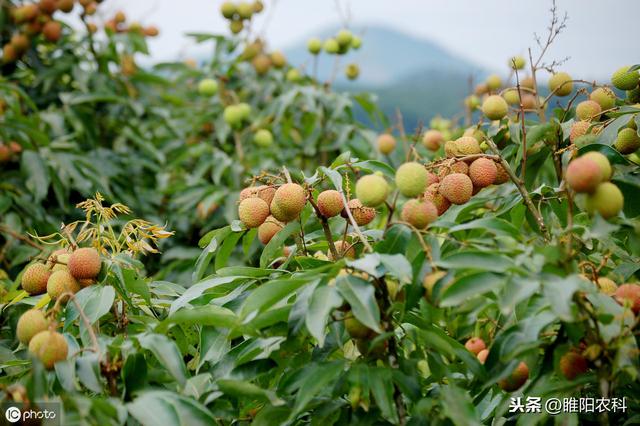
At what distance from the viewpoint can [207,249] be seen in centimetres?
119

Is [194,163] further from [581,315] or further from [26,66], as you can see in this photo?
[581,315]

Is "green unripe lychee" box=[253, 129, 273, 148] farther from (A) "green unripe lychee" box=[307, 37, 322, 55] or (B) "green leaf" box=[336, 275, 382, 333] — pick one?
(B) "green leaf" box=[336, 275, 382, 333]

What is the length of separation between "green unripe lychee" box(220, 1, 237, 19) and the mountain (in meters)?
0.62

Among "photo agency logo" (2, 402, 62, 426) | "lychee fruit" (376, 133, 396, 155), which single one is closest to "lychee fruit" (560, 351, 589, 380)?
"photo agency logo" (2, 402, 62, 426)

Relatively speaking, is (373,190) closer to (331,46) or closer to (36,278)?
(36,278)

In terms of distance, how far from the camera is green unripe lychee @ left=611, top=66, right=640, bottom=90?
125 cm

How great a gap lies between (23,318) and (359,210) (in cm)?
52

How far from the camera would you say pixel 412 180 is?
0.95 m

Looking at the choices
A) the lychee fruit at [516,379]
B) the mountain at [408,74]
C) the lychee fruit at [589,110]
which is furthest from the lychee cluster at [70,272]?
the mountain at [408,74]

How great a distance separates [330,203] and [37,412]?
0.50m

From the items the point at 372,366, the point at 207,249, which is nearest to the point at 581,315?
the point at 372,366

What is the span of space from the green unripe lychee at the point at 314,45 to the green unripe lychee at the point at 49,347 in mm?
2019

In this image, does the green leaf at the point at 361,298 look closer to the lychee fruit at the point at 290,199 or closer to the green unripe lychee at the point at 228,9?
the lychee fruit at the point at 290,199

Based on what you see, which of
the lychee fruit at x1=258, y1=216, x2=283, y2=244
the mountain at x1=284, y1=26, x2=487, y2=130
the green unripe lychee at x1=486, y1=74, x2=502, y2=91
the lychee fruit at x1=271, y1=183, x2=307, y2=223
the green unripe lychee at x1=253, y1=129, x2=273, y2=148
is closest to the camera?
the lychee fruit at x1=271, y1=183, x2=307, y2=223
